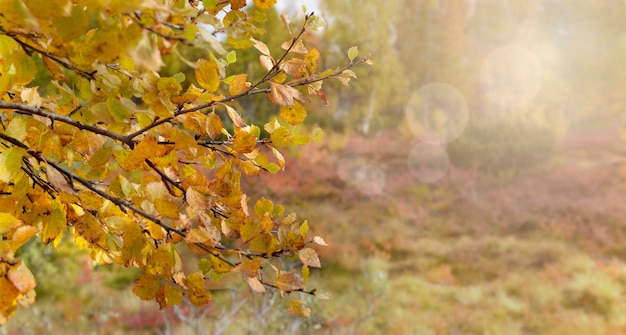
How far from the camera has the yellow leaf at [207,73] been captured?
2.84 feet

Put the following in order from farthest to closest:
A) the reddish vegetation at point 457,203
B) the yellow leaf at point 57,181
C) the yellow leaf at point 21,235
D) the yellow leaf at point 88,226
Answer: the reddish vegetation at point 457,203
the yellow leaf at point 88,226
the yellow leaf at point 57,181
the yellow leaf at point 21,235

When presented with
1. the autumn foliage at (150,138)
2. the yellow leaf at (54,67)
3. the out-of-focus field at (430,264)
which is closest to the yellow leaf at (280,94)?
the autumn foliage at (150,138)

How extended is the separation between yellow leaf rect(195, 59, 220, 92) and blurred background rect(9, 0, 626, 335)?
1.08 feet

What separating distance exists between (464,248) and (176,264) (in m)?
8.84

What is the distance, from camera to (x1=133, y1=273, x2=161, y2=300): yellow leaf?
1068 millimetres

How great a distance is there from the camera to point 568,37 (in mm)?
24047

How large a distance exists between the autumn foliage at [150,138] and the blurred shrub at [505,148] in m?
13.6

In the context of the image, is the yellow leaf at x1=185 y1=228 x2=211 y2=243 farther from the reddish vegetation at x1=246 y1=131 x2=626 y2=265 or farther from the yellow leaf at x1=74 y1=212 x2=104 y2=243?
the reddish vegetation at x1=246 y1=131 x2=626 y2=265

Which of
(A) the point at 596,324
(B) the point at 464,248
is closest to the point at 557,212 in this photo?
(B) the point at 464,248

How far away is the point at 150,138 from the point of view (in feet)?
3.23

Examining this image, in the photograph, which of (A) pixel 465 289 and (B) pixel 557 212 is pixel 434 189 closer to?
(B) pixel 557 212

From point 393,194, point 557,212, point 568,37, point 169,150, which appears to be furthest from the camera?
point 568,37

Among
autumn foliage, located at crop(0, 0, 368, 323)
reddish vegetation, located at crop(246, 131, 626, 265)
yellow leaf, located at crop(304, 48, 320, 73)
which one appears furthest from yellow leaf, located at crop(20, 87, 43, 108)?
reddish vegetation, located at crop(246, 131, 626, 265)

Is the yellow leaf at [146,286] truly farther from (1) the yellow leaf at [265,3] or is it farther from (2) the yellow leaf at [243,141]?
(1) the yellow leaf at [265,3]
